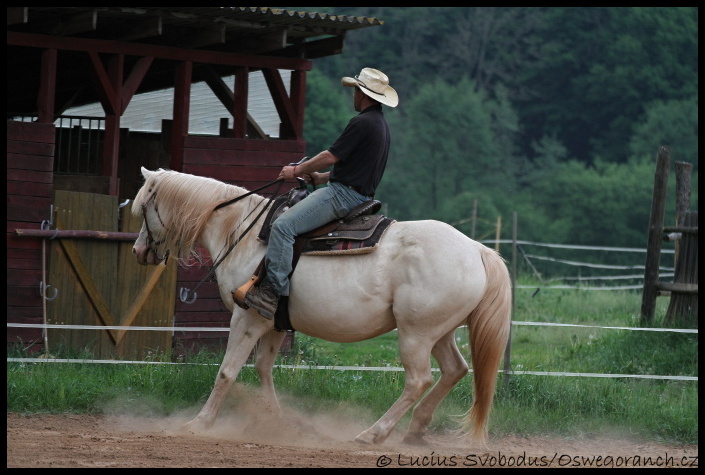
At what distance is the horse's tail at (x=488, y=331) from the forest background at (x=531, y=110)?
32.8m

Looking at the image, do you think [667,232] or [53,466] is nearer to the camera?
[53,466]

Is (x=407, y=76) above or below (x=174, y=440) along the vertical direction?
above

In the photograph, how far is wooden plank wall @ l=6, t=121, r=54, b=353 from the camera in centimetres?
1057

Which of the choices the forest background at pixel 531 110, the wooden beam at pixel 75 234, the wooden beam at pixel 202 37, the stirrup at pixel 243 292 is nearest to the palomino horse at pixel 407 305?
the stirrup at pixel 243 292

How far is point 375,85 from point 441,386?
2.46 m

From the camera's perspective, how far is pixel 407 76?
52.2 metres

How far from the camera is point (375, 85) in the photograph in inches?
332

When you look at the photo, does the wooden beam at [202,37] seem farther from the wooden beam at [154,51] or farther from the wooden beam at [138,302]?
the wooden beam at [138,302]

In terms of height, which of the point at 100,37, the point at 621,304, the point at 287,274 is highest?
the point at 100,37

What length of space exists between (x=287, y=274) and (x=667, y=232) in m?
6.45

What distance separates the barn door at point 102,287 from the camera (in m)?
10.9

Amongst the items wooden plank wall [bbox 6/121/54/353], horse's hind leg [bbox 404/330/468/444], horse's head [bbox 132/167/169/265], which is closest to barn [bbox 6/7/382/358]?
wooden plank wall [bbox 6/121/54/353]
